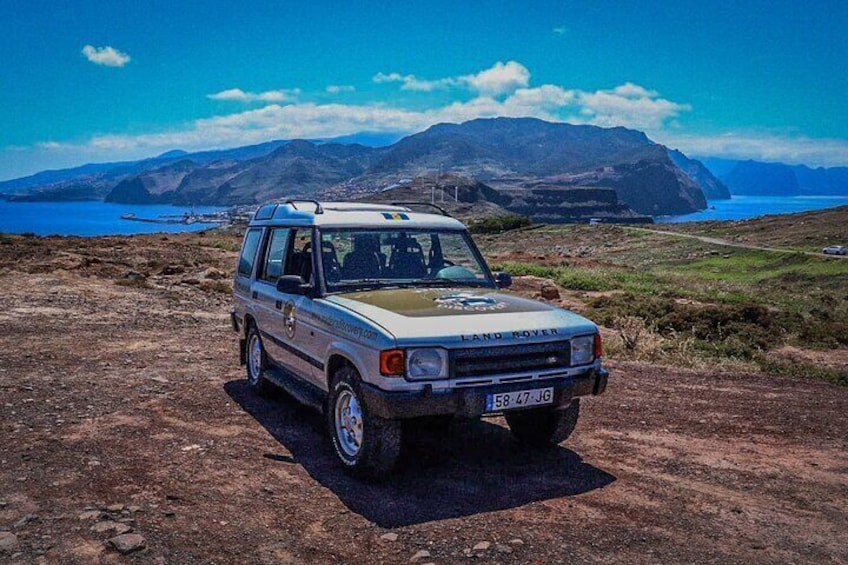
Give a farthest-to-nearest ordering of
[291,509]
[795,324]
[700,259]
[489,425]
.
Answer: [700,259]
[795,324]
[489,425]
[291,509]

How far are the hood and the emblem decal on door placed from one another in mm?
798

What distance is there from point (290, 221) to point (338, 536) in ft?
12.6

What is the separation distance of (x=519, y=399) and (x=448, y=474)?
40.5 inches

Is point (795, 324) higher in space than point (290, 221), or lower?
lower

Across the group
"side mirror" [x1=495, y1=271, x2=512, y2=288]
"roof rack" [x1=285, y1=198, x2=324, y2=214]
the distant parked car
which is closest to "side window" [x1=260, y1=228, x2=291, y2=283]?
"roof rack" [x1=285, y1=198, x2=324, y2=214]

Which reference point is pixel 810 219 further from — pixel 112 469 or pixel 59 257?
pixel 112 469

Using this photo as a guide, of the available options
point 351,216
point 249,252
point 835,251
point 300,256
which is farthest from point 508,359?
point 835,251

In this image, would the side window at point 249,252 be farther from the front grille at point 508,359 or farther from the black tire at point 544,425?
the front grille at point 508,359

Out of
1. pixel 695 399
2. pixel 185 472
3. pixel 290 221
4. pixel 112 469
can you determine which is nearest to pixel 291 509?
pixel 185 472

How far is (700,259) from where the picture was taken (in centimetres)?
3884

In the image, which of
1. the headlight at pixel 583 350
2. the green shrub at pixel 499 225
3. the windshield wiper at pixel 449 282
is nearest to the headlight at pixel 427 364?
the headlight at pixel 583 350

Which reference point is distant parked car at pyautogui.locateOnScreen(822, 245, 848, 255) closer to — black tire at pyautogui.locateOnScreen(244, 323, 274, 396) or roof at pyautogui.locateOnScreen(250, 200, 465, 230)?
roof at pyautogui.locateOnScreen(250, 200, 465, 230)

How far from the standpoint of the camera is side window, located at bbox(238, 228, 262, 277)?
8.56m

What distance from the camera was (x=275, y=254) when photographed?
7.93 metres
